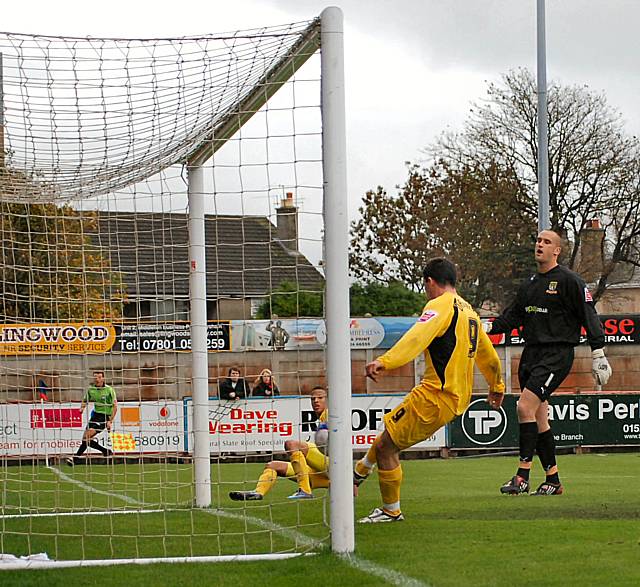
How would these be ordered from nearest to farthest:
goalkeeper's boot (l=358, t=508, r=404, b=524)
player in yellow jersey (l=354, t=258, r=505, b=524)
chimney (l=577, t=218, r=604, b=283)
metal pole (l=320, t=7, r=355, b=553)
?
metal pole (l=320, t=7, r=355, b=553)
player in yellow jersey (l=354, t=258, r=505, b=524)
goalkeeper's boot (l=358, t=508, r=404, b=524)
chimney (l=577, t=218, r=604, b=283)

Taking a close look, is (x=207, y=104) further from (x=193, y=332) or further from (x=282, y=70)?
(x=193, y=332)

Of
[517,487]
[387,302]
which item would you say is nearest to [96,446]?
[517,487]

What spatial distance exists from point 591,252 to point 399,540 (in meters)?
38.8

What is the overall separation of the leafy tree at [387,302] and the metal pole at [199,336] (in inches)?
1187

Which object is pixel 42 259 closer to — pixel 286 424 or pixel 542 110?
pixel 286 424

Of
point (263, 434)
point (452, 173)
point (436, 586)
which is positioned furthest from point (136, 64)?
point (452, 173)

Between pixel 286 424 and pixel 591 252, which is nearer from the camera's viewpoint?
pixel 286 424

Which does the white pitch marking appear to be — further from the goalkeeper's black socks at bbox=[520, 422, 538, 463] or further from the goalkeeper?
the goalkeeper

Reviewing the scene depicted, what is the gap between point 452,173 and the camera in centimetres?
4538

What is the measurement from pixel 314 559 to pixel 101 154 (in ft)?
12.5

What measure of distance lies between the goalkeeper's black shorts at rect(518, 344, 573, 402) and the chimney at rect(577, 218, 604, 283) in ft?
114

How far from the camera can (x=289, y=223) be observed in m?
8.20

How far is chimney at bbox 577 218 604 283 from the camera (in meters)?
44.3

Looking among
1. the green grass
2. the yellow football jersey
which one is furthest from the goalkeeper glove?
the yellow football jersey
